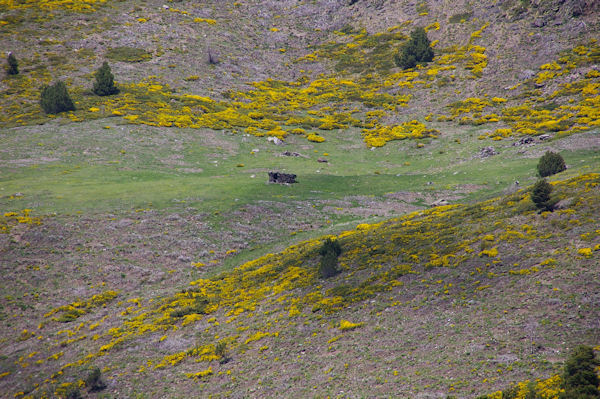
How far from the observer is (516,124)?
7081 centimetres

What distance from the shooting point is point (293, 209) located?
1889 inches

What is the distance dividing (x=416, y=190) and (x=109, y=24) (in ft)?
345

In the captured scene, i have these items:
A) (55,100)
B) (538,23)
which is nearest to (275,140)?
(55,100)

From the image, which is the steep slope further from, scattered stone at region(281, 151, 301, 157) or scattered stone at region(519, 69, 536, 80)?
scattered stone at region(519, 69, 536, 80)

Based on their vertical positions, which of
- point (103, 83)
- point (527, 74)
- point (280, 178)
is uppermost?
point (103, 83)

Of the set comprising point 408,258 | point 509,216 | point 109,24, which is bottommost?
point 408,258

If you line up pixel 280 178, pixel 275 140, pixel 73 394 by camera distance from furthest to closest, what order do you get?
pixel 275 140 < pixel 280 178 < pixel 73 394

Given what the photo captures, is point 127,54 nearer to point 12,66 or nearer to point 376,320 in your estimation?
point 12,66

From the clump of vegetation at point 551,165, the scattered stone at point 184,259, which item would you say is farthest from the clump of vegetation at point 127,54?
the clump of vegetation at point 551,165

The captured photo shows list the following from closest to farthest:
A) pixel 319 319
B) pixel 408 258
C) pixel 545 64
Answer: pixel 319 319
pixel 408 258
pixel 545 64

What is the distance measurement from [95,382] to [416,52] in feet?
354

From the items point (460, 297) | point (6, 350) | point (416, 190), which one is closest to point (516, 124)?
point (416, 190)

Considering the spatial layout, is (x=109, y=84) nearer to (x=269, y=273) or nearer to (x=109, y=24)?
(x=109, y=24)

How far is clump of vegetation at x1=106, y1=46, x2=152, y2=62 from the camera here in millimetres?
101375
